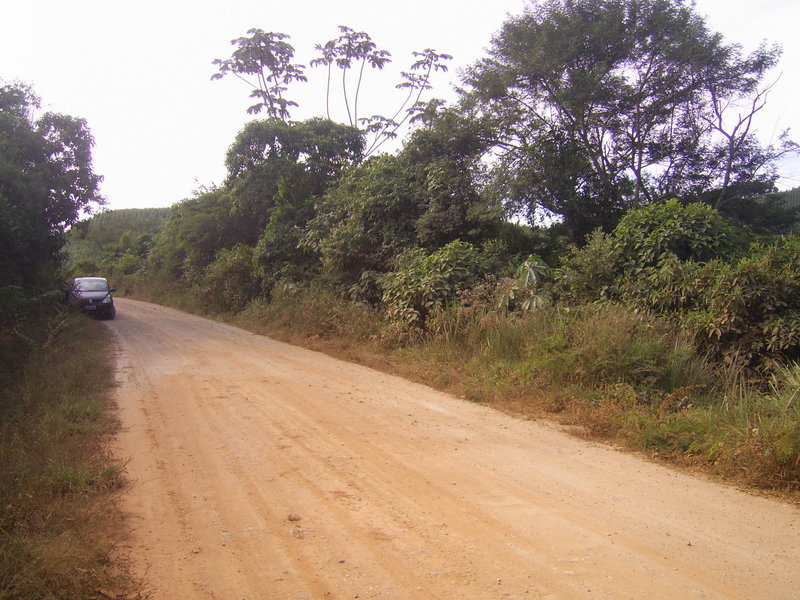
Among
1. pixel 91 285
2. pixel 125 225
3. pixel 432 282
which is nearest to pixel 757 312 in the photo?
pixel 432 282

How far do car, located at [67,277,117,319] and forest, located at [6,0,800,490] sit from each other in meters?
1.91

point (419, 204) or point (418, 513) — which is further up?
point (419, 204)

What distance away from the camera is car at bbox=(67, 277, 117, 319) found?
2011cm

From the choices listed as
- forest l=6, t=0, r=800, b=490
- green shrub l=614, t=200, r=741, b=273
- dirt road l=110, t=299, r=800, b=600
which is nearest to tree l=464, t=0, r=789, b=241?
forest l=6, t=0, r=800, b=490

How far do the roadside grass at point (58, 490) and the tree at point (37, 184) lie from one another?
5.56m

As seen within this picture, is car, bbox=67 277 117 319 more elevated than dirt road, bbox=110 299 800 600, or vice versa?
car, bbox=67 277 117 319

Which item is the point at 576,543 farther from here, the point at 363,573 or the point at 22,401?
the point at 22,401

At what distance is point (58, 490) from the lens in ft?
16.9

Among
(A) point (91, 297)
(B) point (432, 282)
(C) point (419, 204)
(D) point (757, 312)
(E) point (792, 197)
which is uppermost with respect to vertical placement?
(E) point (792, 197)

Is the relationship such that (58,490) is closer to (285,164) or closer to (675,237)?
(675,237)

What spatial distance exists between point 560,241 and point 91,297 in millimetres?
15781

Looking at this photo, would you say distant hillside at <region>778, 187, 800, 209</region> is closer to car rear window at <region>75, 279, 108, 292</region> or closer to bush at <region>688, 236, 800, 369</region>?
bush at <region>688, 236, 800, 369</region>

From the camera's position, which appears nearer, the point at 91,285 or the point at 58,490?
the point at 58,490

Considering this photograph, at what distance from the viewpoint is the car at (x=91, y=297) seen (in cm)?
2011
